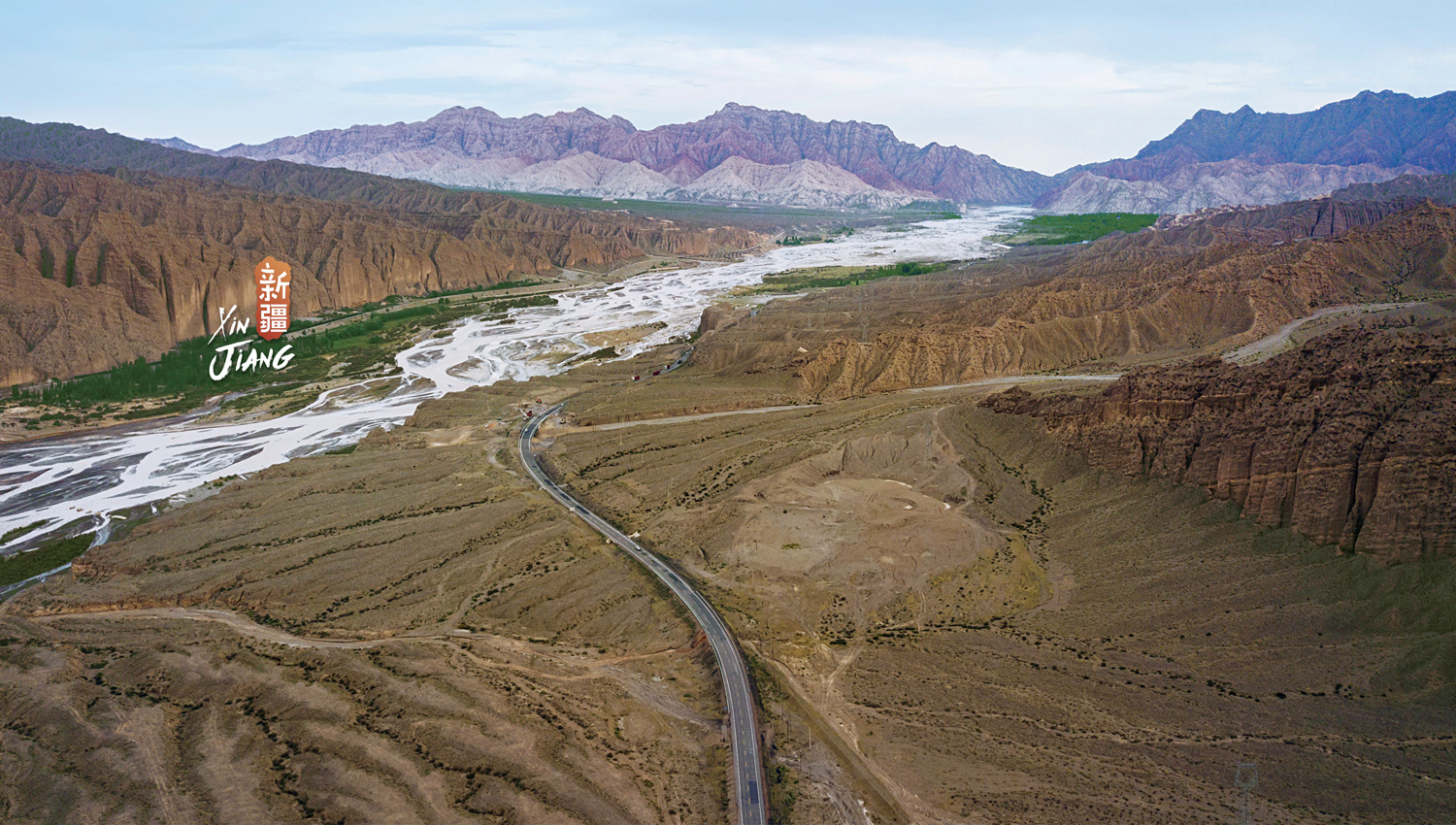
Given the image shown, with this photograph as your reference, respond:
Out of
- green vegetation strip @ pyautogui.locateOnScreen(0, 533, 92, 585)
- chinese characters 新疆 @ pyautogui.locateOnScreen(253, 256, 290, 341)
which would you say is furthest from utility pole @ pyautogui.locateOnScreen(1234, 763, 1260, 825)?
chinese characters 新疆 @ pyautogui.locateOnScreen(253, 256, 290, 341)

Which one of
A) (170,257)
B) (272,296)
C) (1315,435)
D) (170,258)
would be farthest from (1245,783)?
(272,296)

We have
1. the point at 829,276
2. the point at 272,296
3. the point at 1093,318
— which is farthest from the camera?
the point at 829,276

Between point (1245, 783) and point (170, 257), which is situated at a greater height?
point (170, 257)

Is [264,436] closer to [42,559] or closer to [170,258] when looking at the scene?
[42,559]

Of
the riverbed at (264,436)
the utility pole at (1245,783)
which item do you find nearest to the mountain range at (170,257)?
the riverbed at (264,436)

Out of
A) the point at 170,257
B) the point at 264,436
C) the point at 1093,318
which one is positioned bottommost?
the point at 264,436

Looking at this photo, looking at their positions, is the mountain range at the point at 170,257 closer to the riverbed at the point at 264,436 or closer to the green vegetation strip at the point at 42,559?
the riverbed at the point at 264,436
